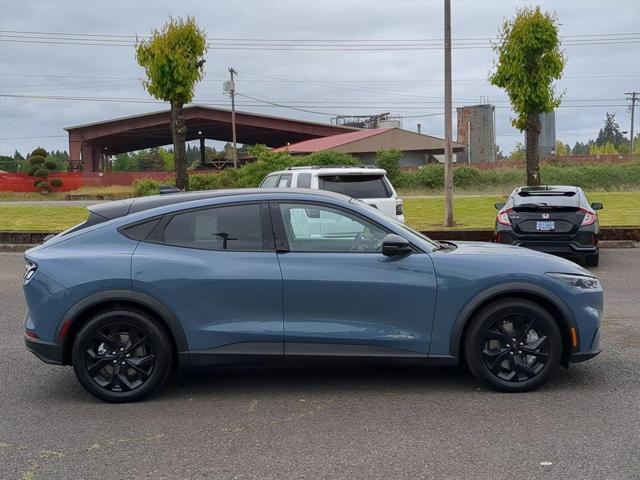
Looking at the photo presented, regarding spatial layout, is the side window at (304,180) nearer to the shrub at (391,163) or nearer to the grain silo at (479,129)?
the shrub at (391,163)

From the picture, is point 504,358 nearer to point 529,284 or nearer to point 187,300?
point 529,284

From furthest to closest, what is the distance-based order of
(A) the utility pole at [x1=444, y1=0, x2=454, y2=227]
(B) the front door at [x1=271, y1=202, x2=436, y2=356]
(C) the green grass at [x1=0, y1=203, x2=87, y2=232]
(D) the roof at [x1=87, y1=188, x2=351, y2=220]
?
(C) the green grass at [x1=0, y1=203, x2=87, y2=232], (A) the utility pole at [x1=444, y1=0, x2=454, y2=227], (D) the roof at [x1=87, y1=188, x2=351, y2=220], (B) the front door at [x1=271, y1=202, x2=436, y2=356]

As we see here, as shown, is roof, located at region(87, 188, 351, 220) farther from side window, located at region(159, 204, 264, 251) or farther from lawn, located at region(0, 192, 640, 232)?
lawn, located at region(0, 192, 640, 232)

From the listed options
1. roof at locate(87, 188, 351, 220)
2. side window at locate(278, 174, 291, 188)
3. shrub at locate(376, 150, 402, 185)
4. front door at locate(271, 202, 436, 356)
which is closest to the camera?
front door at locate(271, 202, 436, 356)

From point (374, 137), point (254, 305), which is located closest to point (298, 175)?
point (254, 305)

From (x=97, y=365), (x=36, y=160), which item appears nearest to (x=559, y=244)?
(x=97, y=365)

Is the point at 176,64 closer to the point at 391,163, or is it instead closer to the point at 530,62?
the point at 530,62

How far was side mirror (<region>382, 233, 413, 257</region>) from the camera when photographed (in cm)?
484

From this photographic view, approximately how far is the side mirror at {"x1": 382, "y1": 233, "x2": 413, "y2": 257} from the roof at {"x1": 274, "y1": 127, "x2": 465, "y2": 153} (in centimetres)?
3872

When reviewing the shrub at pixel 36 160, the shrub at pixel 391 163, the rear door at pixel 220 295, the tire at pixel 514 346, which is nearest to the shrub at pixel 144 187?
the shrub at pixel 36 160

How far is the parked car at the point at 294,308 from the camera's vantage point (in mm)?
4844

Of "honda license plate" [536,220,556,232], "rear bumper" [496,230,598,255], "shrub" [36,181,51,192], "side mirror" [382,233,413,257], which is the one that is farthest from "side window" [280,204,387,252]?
"shrub" [36,181,51,192]

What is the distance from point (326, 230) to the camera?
508 centimetres

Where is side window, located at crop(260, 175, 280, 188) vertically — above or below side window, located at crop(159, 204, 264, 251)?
above
